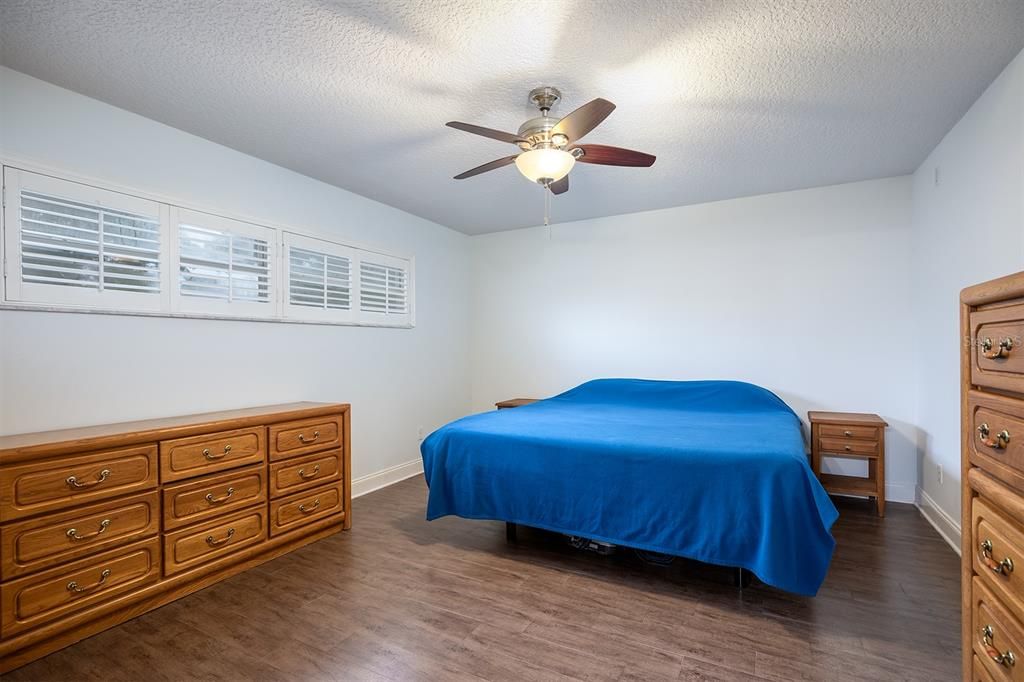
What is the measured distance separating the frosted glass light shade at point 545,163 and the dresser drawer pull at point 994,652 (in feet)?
7.12

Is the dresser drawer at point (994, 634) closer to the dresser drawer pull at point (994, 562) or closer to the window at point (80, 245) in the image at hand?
the dresser drawer pull at point (994, 562)

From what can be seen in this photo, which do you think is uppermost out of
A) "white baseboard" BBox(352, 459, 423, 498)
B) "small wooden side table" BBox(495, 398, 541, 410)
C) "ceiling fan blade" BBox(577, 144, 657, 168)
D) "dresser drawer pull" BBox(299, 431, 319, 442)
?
"ceiling fan blade" BBox(577, 144, 657, 168)

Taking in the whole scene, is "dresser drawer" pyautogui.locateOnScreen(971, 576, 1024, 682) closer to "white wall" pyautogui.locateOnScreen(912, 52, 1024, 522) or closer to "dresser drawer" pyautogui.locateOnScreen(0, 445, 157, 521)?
"white wall" pyautogui.locateOnScreen(912, 52, 1024, 522)

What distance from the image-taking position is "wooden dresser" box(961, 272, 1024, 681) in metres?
0.92

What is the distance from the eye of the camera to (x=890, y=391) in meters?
3.69

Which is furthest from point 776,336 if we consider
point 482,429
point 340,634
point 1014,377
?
point 340,634

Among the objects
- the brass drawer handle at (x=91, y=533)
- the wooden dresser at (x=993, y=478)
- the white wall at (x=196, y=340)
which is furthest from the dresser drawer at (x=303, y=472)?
the wooden dresser at (x=993, y=478)

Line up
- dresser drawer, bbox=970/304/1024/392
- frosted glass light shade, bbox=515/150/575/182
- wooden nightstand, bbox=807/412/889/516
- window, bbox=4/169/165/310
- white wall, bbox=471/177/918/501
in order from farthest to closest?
white wall, bbox=471/177/918/501, wooden nightstand, bbox=807/412/889/516, frosted glass light shade, bbox=515/150/575/182, window, bbox=4/169/165/310, dresser drawer, bbox=970/304/1024/392

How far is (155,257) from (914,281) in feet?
16.9

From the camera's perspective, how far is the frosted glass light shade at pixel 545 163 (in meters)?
2.33

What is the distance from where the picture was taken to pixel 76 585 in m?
1.96

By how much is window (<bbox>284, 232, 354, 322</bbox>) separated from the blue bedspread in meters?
1.45

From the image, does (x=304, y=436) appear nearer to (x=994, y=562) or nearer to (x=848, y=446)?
(x=994, y=562)

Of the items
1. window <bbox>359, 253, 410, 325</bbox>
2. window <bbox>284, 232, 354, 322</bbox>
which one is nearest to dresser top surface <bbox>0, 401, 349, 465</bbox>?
window <bbox>284, 232, 354, 322</bbox>
